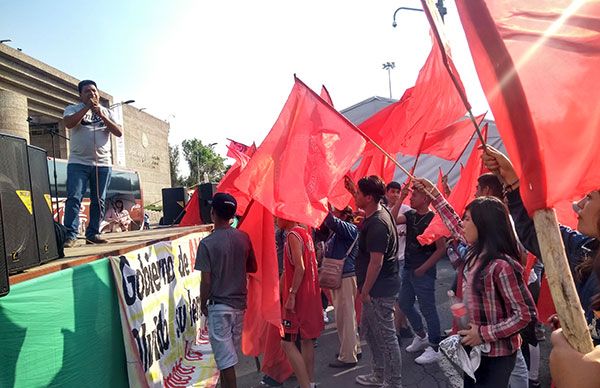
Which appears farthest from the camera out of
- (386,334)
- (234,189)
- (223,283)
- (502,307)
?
(234,189)

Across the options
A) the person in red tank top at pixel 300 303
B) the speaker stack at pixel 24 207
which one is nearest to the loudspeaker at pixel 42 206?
the speaker stack at pixel 24 207

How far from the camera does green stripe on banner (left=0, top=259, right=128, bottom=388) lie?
2.27 meters

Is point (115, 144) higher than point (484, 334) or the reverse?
higher

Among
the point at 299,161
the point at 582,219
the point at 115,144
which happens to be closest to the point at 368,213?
the point at 299,161

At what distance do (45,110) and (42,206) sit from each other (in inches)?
886

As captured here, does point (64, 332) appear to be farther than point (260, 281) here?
No

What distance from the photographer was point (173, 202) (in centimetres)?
1528

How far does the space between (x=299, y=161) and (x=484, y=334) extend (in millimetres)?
2100

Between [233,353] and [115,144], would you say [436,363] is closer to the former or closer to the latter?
[233,353]

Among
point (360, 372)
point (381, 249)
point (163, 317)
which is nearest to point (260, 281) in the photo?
point (163, 317)

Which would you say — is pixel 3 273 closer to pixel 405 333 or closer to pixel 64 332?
pixel 64 332

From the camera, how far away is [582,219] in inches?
71.2

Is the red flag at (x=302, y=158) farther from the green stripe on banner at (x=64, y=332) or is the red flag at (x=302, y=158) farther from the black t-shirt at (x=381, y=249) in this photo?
the green stripe on banner at (x=64, y=332)

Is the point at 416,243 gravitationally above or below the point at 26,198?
below
